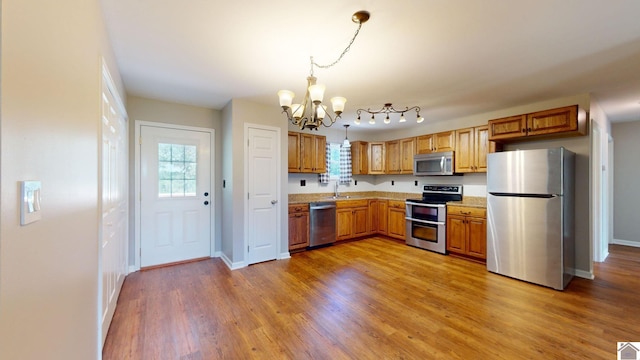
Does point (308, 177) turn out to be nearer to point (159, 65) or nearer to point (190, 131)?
point (190, 131)

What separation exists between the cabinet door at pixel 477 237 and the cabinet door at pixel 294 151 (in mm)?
3094

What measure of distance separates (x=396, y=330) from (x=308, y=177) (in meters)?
3.58

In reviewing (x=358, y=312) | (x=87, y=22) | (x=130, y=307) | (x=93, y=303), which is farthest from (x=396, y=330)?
(x=87, y=22)

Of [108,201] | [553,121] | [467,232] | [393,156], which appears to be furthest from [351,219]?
[108,201]

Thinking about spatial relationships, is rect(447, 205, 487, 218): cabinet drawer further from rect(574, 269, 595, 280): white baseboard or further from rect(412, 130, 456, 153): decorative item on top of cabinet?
rect(574, 269, 595, 280): white baseboard

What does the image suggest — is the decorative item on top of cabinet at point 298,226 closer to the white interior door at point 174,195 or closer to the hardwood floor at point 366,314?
the hardwood floor at point 366,314

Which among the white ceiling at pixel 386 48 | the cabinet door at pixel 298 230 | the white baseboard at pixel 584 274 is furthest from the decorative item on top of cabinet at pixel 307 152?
the white baseboard at pixel 584 274

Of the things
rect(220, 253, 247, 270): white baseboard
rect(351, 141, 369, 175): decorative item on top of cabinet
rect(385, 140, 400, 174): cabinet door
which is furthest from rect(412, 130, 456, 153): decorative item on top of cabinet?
rect(220, 253, 247, 270): white baseboard

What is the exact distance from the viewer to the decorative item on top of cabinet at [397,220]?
17.2ft

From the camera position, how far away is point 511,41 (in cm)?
214

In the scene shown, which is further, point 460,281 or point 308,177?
point 308,177

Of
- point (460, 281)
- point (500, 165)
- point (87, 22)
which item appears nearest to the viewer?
point (87, 22)

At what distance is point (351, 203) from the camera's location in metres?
5.34

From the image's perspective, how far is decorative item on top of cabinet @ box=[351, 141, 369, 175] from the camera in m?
5.94
